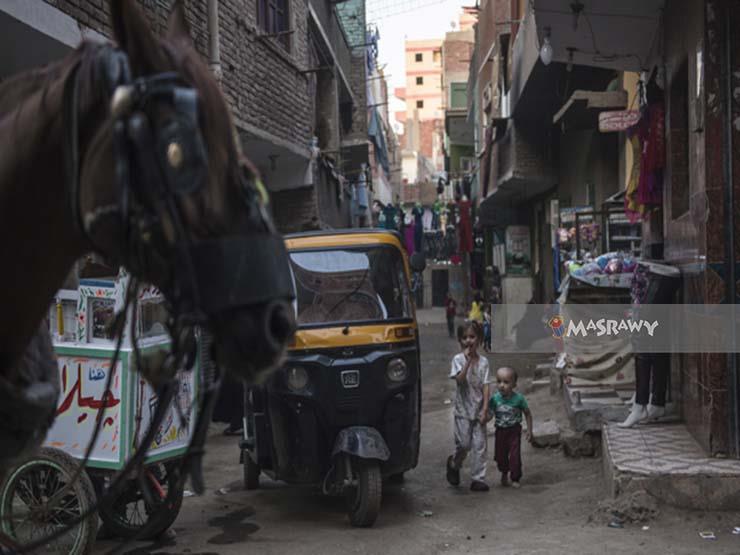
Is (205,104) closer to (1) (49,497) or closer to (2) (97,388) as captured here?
(2) (97,388)

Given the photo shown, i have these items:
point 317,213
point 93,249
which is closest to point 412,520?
point 93,249

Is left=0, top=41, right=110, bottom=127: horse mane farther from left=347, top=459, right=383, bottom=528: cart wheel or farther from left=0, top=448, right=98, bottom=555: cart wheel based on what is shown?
left=347, top=459, right=383, bottom=528: cart wheel

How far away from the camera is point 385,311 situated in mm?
7684

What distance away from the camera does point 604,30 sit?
10.6 meters

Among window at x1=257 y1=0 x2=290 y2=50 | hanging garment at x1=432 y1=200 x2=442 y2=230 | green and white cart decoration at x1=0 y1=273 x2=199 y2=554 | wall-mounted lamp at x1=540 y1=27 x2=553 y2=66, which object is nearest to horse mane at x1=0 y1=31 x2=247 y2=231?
green and white cart decoration at x1=0 y1=273 x2=199 y2=554

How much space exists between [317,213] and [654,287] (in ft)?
32.0

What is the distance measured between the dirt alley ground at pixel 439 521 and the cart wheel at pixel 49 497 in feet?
2.49

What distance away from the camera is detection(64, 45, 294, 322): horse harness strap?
1891 mm

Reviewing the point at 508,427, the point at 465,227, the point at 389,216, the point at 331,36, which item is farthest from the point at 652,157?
the point at 389,216

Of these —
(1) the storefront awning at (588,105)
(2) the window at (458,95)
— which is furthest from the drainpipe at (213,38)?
(2) the window at (458,95)

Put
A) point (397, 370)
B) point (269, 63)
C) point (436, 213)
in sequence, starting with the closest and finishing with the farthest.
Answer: point (397, 370)
point (269, 63)
point (436, 213)

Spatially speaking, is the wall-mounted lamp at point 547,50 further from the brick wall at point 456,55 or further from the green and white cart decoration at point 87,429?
the brick wall at point 456,55

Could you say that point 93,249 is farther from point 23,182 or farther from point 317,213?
point 317,213

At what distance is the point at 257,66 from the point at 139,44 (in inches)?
477
